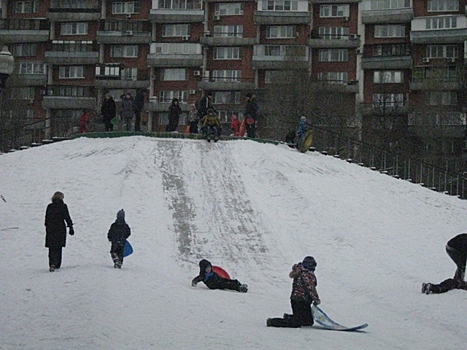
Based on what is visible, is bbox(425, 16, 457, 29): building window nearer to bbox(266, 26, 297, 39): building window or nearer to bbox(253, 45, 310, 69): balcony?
bbox(253, 45, 310, 69): balcony

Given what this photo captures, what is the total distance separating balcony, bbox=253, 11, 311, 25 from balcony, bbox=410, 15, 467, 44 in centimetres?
888

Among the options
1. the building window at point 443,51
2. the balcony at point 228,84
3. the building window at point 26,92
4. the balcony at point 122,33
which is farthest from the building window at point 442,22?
the building window at point 26,92

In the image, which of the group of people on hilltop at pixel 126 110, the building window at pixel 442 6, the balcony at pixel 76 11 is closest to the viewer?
the group of people on hilltop at pixel 126 110

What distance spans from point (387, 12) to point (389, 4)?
3.35 feet

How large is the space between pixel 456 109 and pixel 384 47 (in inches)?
353

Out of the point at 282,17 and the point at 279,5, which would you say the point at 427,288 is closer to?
the point at 282,17

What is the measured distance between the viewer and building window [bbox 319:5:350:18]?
76.8 m

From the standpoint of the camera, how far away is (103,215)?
26.3m

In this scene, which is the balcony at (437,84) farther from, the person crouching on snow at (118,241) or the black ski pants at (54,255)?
the black ski pants at (54,255)

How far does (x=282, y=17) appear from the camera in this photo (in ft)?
247

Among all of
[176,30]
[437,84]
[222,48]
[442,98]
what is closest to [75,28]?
[176,30]

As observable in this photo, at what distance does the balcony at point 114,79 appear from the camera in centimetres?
7612

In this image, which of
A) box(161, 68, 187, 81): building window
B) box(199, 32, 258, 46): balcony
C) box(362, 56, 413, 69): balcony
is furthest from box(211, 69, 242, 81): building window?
box(362, 56, 413, 69): balcony

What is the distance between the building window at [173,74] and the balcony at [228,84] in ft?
5.87
